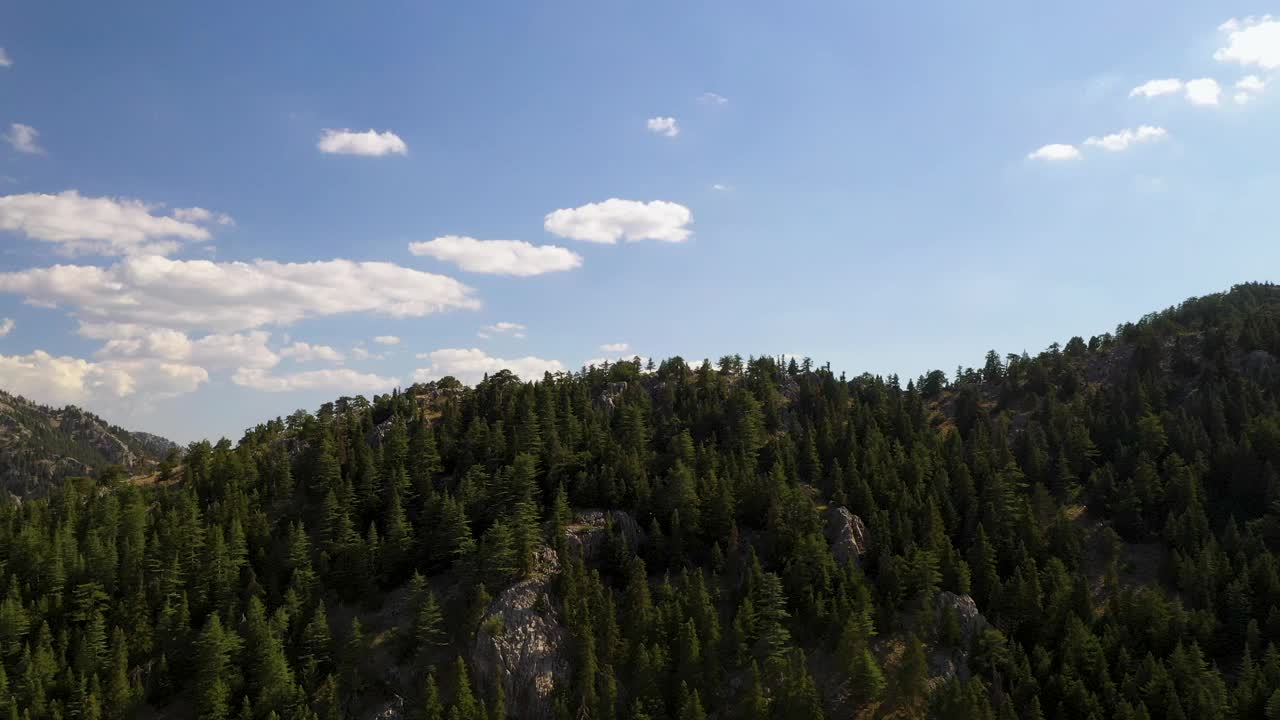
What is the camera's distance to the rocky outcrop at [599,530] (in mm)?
135750

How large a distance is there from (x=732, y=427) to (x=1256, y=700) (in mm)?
103173

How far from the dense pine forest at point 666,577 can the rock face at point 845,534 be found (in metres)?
0.62

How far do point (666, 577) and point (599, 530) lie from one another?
63.6 feet

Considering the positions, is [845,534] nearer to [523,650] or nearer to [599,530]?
[599,530]

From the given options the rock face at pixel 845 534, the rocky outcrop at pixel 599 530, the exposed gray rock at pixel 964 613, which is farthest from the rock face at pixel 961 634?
the rocky outcrop at pixel 599 530

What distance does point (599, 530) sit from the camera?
139 metres

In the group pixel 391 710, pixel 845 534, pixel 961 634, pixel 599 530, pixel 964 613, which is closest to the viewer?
pixel 391 710

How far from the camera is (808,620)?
388 ft

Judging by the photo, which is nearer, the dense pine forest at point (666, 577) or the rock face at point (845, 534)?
the dense pine forest at point (666, 577)

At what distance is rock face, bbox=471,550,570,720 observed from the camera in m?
111

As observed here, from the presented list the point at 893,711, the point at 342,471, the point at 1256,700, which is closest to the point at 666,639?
the point at 893,711

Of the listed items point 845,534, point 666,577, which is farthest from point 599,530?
point 845,534

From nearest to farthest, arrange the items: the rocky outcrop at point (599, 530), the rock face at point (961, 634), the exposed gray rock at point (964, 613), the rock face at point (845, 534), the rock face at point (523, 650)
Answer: the rock face at point (961, 634) < the rock face at point (523, 650) < the exposed gray rock at point (964, 613) < the rock face at point (845, 534) < the rocky outcrop at point (599, 530)

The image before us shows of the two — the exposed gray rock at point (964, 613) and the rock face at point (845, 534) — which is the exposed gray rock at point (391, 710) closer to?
the rock face at point (845, 534)
